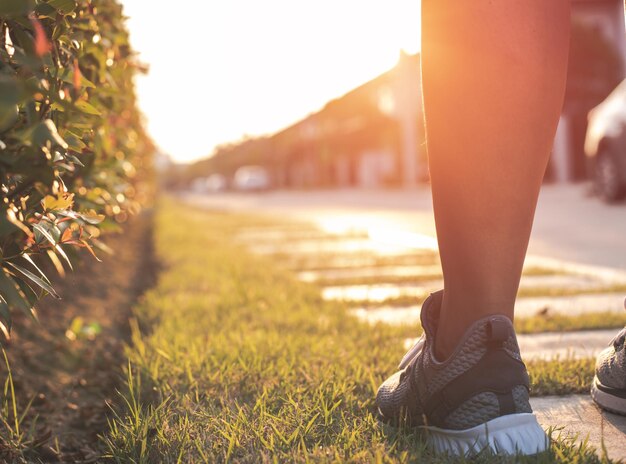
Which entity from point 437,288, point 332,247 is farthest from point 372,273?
point 332,247

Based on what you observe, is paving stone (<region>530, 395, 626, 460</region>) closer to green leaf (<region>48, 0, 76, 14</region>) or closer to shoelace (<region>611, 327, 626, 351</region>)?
shoelace (<region>611, 327, 626, 351</region>)

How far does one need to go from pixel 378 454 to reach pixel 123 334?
2225 millimetres

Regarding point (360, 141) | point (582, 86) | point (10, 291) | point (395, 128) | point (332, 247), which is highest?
point (582, 86)

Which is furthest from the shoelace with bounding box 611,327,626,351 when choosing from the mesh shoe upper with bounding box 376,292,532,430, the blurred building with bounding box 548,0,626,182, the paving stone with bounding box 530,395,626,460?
the blurred building with bounding box 548,0,626,182

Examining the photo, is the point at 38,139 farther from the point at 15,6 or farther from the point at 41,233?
the point at 41,233

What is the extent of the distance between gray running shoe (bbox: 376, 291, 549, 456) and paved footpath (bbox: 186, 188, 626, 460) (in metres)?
0.14

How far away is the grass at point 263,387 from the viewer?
1244mm

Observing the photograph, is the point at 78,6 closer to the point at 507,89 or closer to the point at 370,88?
the point at 507,89

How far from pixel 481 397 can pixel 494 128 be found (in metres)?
0.47

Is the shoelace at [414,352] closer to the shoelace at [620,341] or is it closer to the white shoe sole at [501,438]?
the white shoe sole at [501,438]

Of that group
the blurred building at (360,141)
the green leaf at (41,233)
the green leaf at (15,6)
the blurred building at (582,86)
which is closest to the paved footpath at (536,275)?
the green leaf at (41,233)

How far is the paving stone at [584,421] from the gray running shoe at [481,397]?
11cm

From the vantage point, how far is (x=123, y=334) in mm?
3141

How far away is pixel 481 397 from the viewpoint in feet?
4.07
